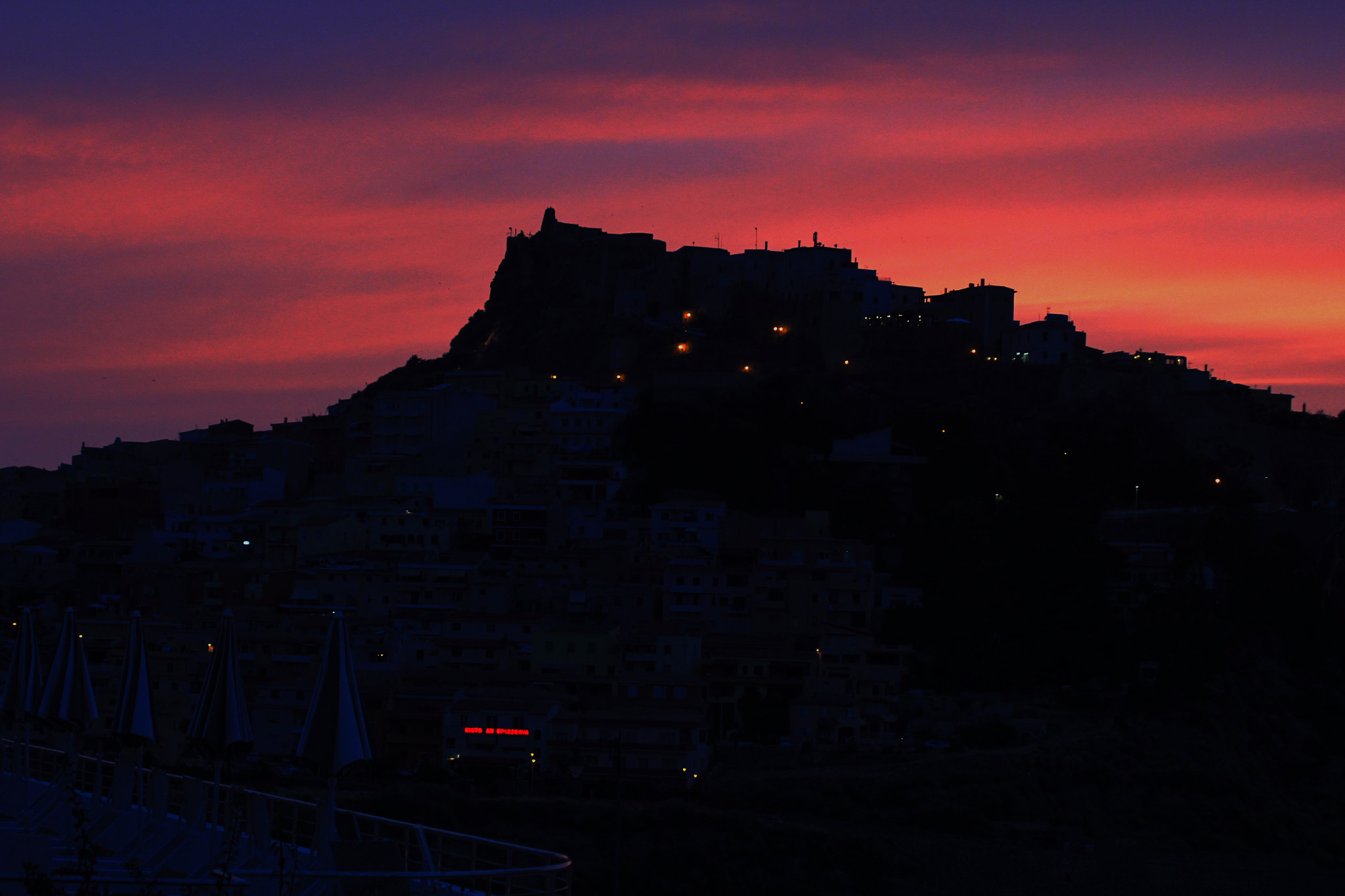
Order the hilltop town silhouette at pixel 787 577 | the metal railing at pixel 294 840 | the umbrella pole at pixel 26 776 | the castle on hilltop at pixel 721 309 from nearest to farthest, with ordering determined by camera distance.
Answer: the metal railing at pixel 294 840, the umbrella pole at pixel 26 776, the hilltop town silhouette at pixel 787 577, the castle on hilltop at pixel 721 309

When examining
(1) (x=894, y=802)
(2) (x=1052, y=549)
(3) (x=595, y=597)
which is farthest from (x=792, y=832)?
(2) (x=1052, y=549)

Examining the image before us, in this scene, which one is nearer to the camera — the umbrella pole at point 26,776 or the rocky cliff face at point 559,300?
the umbrella pole at point 26,776

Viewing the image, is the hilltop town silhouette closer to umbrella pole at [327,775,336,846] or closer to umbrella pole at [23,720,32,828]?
umbrella pole at [23,720,32,828]

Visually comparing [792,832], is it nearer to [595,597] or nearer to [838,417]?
[595,597]

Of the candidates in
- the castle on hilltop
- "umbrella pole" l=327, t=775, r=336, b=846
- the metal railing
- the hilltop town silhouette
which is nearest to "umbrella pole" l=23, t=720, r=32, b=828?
the metal railing

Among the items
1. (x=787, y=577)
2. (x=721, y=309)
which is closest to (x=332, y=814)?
(x=787, y=577)

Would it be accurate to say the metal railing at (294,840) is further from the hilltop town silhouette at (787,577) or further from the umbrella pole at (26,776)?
the hilltop town silhouette at (787,577)

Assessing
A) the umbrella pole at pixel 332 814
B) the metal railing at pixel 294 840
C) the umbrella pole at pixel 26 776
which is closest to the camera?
the metal railing at pixel 294 840

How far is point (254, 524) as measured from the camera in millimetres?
44656

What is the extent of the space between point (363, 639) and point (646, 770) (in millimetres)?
8090

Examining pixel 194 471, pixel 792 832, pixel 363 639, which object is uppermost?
pixel 194 471

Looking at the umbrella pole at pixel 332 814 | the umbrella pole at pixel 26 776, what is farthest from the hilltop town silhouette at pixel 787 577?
the umbrella pole at pixel 332 814

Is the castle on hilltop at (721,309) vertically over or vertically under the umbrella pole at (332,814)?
over

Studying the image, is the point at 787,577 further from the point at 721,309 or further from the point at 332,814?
the point at 332,814
